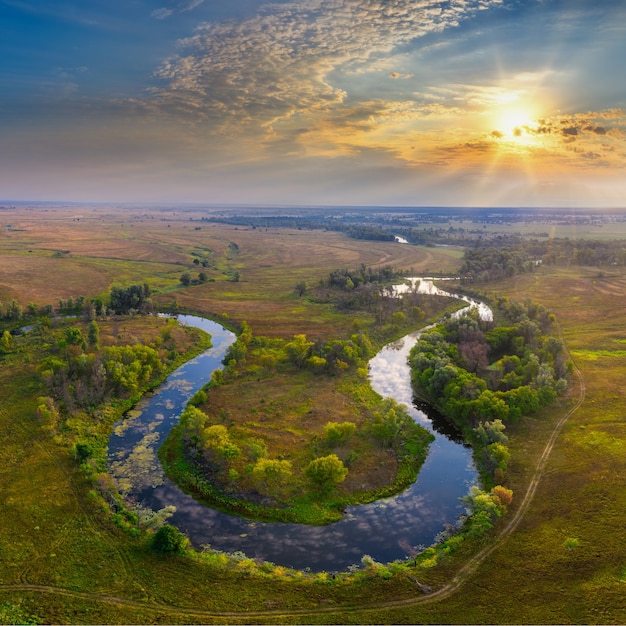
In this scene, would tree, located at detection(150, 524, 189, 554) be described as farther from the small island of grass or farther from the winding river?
the small island of grass

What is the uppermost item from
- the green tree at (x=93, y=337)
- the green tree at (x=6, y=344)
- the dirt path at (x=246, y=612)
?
the green tree at (x=93, y=337)

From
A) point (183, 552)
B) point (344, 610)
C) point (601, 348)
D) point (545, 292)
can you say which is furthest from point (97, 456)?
point (545, 292)

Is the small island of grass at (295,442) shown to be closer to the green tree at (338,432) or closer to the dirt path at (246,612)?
the green tree at (338,432)

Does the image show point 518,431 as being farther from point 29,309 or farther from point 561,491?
point 29,309

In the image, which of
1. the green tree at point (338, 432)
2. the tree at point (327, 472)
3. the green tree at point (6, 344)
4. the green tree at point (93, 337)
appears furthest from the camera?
the green tree at point (93, 337)

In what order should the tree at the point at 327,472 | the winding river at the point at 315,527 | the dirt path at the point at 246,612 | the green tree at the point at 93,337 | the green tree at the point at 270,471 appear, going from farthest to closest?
1. the green tree at the point at 93,337
2. the tree at the point at 327,472
3. the green tree at the point at 270,471
4. the winding river at the point at 315,527
5. the dirt path at the point at 246,612

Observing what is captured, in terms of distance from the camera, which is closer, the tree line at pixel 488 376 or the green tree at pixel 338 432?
the green tree at pixel 338 432

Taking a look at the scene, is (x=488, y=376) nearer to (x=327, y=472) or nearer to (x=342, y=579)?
(x=327, y=472)

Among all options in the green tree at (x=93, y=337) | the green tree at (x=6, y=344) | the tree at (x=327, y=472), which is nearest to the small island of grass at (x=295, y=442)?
the tree at (x=327, y=472)
